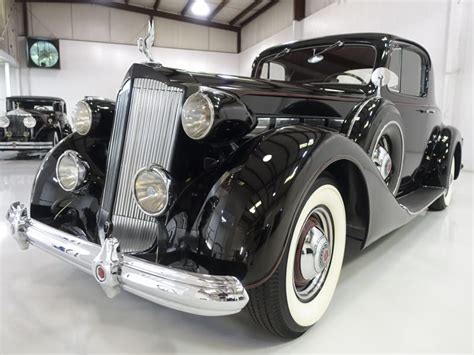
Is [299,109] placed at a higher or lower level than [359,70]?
lower

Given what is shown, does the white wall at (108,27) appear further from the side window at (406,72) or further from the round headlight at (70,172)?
the round headlight at (70,172)

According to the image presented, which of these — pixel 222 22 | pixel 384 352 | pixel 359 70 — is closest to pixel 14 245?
pixel 384 352

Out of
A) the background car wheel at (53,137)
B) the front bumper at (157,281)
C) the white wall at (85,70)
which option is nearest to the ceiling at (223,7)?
the white wall at (85,70)

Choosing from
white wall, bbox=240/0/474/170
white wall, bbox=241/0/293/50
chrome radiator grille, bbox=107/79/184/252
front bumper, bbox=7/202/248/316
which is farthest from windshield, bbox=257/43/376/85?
white wall, bbox=241/0/293/50

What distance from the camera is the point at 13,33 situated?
40.3 ft

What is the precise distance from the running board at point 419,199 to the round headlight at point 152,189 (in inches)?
65.5

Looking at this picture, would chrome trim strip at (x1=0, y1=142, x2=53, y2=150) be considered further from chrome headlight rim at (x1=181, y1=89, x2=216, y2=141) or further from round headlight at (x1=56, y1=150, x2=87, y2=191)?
chrome headlight rim at (x1=181, y1=89, x2=216, y2=141)

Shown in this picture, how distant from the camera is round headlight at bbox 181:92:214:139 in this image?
5.04 ft

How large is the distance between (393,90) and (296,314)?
2098 millimetres

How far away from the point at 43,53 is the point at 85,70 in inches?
59.5

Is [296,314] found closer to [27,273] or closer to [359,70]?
[27,273]

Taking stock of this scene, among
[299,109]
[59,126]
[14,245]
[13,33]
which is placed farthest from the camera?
[13,33]

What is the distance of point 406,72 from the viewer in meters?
3.20

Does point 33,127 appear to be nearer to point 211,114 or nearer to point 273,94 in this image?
point 273,94
